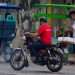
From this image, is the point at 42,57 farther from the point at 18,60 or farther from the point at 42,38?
the point at 18,60

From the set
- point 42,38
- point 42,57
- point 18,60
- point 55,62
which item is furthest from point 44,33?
point 18,60

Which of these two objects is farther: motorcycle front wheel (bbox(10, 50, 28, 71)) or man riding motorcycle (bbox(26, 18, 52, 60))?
motorcycle front wheel (bbox(10, 50, 28, 71))

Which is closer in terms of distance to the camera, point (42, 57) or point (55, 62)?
point (55, 62)

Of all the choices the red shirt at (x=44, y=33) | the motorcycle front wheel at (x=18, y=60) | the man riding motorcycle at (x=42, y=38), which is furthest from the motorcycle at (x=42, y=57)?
the red shirt at (x=44, y=33)

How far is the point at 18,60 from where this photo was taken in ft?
54.0

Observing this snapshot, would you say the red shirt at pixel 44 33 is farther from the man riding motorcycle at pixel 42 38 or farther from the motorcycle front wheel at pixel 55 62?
the motorcycle front wheel at pixel 55 62

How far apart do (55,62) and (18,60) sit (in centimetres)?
122

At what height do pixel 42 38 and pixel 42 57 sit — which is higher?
pixel 42 38

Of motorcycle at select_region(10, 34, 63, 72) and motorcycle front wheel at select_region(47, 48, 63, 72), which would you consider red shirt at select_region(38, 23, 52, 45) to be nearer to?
motorcycle at select_region(10, 34, 63, 72)

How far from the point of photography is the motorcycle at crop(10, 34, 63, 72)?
16.1m

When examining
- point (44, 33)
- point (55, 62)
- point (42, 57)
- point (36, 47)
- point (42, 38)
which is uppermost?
point (44, 33)

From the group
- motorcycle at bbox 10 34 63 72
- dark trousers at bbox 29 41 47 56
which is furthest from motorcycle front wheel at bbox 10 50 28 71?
dark trousers at bbox 29 41 47 56

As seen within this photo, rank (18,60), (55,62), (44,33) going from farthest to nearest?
1. (18,60)
2. (44,33)
3. (55,62)

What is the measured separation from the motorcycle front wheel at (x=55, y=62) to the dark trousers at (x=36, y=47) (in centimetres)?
43
